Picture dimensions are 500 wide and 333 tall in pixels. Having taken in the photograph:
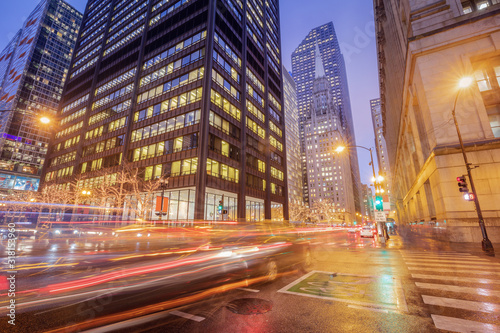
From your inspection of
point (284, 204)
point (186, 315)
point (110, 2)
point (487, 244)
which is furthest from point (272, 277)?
point (110, 2)

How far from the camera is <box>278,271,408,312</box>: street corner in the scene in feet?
15.8

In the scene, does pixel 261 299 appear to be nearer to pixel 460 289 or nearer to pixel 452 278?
pixel 460 289

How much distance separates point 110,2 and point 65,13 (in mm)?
71360

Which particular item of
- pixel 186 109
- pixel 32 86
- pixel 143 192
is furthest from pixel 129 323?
pixel 32 86

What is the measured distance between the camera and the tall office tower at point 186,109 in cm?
3369

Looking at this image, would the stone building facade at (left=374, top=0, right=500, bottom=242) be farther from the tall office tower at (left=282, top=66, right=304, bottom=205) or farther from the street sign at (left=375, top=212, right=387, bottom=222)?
the tall office tower at (left=282, top=66, right=304, bottom=205)

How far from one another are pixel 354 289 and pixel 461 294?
7.35 feet

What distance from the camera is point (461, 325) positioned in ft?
11.9

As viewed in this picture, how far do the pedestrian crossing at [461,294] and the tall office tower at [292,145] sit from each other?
400 ft

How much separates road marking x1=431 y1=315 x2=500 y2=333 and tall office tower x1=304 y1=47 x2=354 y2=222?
470 ft

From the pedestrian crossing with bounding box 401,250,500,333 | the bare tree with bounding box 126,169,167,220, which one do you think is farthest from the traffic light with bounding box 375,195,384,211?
the bare tree with bounding box 126,169,167,220

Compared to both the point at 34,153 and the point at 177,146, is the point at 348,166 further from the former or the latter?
the point at 34,153

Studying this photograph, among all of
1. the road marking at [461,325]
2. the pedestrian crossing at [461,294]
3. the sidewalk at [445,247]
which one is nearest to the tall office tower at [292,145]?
the sidewalk at [445,247]

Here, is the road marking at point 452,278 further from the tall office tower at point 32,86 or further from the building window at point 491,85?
the tall office tower at point 32,86
